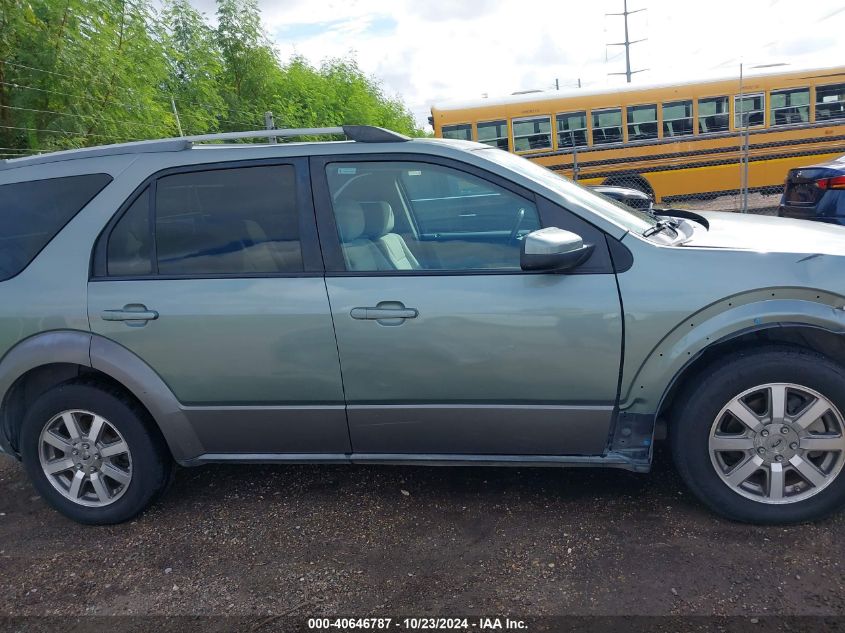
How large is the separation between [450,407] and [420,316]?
1.42ft

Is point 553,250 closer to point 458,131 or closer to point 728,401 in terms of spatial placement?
point 728,401

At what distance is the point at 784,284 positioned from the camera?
109 inches

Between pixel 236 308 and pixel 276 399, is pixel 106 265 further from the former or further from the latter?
pixel 276 399

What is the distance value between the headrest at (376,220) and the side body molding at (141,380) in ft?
4.04

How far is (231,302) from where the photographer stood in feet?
10.2

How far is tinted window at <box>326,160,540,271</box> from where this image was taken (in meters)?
3.04

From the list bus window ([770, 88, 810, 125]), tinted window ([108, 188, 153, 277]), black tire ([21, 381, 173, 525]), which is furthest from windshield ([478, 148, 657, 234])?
bus window ([770, 88, 810, 125])

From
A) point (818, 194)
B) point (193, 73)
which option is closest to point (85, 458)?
point (818, 194)

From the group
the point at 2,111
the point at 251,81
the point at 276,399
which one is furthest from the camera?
the point at 251,81

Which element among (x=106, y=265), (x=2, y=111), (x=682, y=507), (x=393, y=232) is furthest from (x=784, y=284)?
(x=2, y=111)

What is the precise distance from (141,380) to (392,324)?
4.12ft

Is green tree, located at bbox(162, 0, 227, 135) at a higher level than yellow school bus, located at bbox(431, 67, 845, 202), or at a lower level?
higher

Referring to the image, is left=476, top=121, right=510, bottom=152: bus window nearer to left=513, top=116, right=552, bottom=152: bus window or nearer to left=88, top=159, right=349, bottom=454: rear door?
left=513, top=116, right=552, bottom=152: bus window

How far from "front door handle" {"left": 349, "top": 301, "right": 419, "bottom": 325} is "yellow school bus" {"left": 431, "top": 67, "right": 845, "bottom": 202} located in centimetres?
1130
